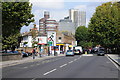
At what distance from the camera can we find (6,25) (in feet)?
109

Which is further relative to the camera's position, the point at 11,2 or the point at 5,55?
the point at 5,55

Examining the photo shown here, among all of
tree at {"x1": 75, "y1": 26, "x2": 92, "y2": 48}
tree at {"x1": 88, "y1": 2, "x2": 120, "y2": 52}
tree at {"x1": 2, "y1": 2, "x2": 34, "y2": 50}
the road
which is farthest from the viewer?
tree at {"x1": 75, "y1": 26, "x2": 92, "y2": 48}

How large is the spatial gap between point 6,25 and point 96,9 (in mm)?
40893

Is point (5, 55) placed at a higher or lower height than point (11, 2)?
lower

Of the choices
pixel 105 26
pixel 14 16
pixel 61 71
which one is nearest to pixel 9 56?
pixel 14 16

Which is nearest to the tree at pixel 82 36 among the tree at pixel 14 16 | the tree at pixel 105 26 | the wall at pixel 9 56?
the tree at pixel 105 26

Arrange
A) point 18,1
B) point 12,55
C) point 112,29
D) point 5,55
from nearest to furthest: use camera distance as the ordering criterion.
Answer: point 18,1 < point 5,55 < point 12,55 < point 112,29

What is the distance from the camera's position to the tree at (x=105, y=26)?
2436 inches

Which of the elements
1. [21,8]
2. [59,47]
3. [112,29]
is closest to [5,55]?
[21,8]

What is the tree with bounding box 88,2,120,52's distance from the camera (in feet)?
203

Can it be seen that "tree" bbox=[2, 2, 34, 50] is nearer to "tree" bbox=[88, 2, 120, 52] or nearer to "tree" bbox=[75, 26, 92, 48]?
"tree" bbox=[88, 2, 120, 52]

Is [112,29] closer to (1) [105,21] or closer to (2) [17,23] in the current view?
(1) [105,21]

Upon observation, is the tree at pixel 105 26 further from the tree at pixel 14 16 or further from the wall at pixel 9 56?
the tree at pixel 14 16

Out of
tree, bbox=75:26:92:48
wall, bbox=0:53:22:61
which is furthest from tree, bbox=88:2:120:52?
tree, bbox=75:26:92:48
